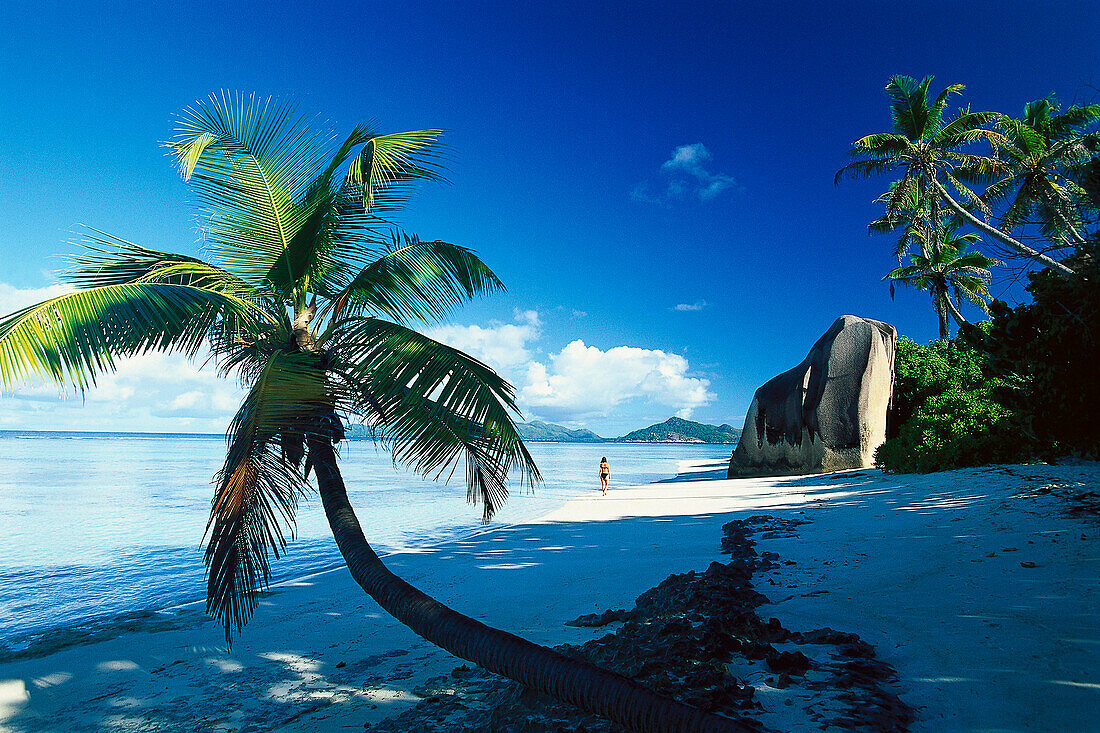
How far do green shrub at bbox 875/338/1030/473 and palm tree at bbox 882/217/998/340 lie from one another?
11557mm

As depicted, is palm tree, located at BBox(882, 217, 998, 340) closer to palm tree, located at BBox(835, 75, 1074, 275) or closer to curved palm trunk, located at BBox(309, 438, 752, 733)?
palm tree, located at BBox(835, 75, 1074, 275)

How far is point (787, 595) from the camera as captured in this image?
546cm

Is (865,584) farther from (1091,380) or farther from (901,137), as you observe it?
(901,137)

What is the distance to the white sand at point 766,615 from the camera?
11.0 ft

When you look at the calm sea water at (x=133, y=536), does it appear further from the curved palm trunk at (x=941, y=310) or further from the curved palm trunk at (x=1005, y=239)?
the curved palm trunk at (x=941, y=310)

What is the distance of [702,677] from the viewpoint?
140 inches

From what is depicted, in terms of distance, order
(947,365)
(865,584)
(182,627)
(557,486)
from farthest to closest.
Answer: (557,486) < (947,365) < (182,627) < (865,584)

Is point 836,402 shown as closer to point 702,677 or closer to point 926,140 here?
point 926,140

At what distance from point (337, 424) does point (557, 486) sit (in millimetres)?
22183

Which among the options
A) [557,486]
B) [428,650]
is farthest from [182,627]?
[557,486]

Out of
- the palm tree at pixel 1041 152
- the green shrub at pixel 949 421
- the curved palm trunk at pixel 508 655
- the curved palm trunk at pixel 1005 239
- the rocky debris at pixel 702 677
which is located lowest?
the rocky debris at pixel 702 677

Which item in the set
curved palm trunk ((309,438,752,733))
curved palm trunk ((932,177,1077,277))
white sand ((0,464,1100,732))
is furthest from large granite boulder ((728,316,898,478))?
curved palm trunk ((309,438,752,733))

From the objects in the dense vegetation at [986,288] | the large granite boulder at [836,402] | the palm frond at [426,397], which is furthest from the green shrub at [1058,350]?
the large granite boulder at [836,402]

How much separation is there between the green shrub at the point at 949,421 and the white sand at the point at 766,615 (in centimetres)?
298
